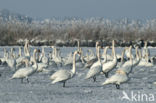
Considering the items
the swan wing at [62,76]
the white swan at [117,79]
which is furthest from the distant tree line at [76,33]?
the white swan at [117,79]

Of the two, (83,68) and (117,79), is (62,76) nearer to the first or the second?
(117,79)

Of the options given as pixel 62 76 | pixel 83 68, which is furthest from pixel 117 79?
pixel 83 68

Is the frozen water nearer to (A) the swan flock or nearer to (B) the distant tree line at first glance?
(A) the swan flock

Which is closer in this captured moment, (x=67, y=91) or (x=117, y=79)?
(x=67, y=91)

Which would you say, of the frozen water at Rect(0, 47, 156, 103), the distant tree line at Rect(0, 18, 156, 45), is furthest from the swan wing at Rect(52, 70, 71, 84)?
the distant tree line at Rect(0, 18, 156, 45)

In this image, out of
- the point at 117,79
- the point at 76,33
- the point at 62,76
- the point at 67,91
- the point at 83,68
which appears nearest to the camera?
the point at 67,91

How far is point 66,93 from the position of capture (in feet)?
30.5

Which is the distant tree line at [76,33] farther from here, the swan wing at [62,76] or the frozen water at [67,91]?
the swan wing at [62,76]

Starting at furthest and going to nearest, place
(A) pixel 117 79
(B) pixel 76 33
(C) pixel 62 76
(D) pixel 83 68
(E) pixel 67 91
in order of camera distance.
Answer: (B) pixel 76 33, (D) pixel 83 68, (C) pixel 62 76, (A) pixel 117 79, (E) pixel 67 91

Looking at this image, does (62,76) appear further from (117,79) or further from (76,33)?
(76,33)

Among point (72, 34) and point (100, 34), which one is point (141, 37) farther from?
point (72, 34)

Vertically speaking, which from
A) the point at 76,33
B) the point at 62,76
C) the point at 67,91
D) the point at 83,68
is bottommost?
the point at 67,91

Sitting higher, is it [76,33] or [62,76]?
[76,33]

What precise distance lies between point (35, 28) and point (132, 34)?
8324mm
